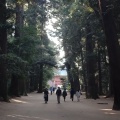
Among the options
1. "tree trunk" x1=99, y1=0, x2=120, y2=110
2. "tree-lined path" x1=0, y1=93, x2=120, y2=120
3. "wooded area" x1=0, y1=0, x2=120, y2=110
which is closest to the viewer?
"tree-lined path" x1=0, y1=93, x2=120, y2=120

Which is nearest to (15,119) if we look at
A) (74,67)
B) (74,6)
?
(74,6)

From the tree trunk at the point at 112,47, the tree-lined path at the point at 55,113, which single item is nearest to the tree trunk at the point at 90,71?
the tree-lined path at the point at 55,113

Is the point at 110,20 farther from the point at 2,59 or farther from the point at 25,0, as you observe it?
the point at 2,59

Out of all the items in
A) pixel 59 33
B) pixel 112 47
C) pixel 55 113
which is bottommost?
pixel 55 113

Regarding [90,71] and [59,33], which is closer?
[90,71]

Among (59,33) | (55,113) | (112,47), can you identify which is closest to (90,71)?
(59,33)

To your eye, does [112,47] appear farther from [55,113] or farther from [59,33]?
[59,33]

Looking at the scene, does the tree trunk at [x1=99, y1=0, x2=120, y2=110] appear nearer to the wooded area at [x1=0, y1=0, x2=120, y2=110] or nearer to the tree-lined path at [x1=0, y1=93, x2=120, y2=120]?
the wooded area at [x1=0, y1=0, x2=120, y2=110]

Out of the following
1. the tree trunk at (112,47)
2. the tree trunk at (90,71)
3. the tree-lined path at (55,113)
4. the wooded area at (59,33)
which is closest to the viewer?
the tree-lined path at (55,113)

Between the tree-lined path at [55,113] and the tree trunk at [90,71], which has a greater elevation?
the tree trunk at [90,71]

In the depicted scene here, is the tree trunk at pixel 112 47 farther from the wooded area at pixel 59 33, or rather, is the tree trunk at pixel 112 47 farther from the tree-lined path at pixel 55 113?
the tree-lined path at pixel 55 113

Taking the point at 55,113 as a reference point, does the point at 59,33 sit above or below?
above

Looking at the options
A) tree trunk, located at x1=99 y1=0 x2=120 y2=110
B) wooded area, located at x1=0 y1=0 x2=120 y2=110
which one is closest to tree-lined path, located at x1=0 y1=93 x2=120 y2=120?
tree trunk, located at x1=99 y1=0 x2=120 y2=110

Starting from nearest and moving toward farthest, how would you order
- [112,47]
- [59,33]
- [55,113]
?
1. [55,113]
2. [112,47]
3. [59,33]
